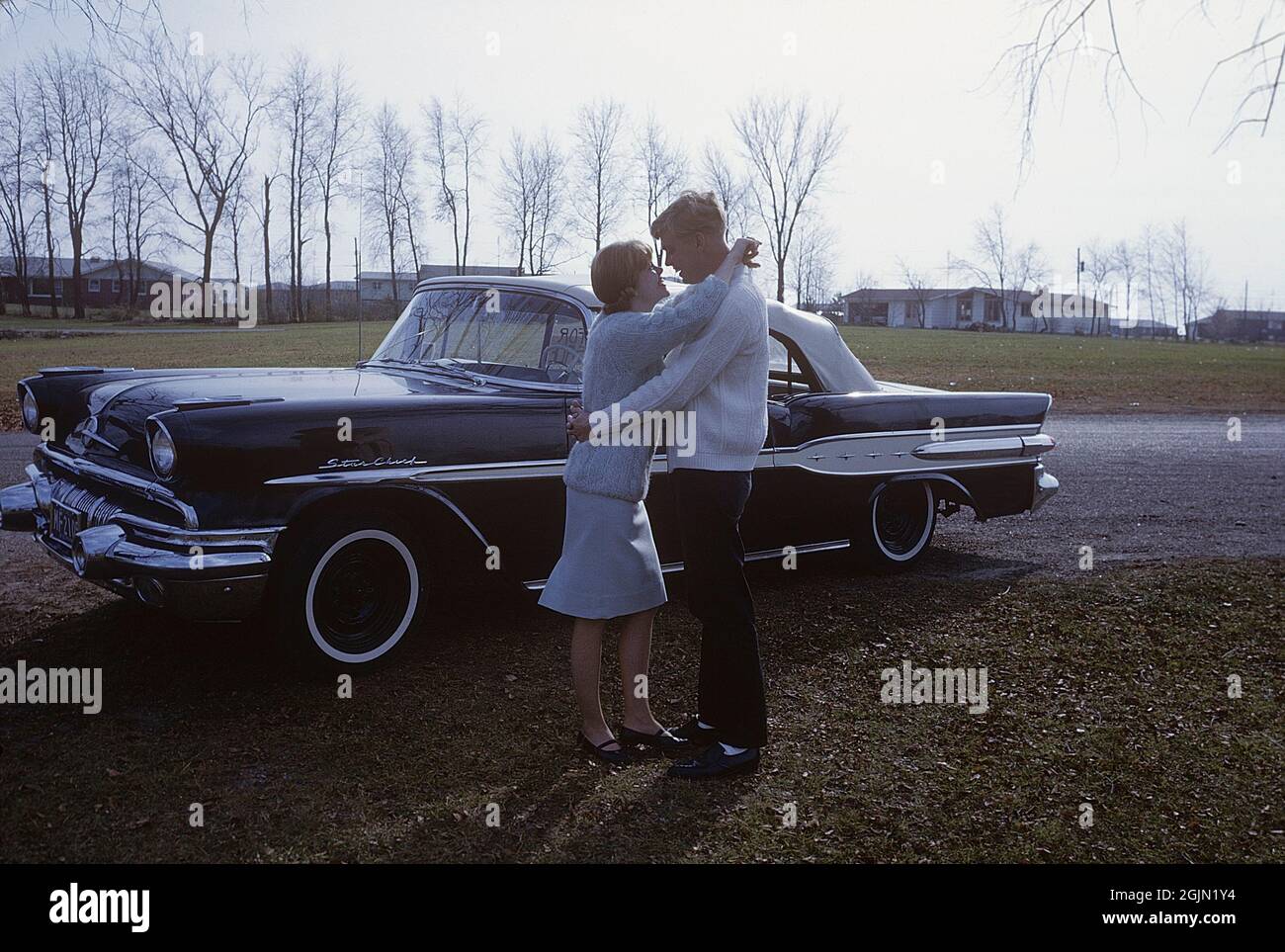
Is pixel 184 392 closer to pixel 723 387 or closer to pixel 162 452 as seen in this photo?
pixel 162 452

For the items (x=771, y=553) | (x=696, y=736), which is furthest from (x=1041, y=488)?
(x=696, y=736)

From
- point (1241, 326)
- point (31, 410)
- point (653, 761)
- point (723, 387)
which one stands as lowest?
point (653, 761)

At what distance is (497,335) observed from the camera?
205 inches

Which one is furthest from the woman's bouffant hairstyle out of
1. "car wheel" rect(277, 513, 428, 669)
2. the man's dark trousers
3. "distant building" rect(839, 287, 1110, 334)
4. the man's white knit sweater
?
"distant building" rect(839, 287, 1110, 334)

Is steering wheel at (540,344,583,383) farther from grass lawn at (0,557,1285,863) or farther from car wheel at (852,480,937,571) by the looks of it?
car wheel at (852,480,937,571)

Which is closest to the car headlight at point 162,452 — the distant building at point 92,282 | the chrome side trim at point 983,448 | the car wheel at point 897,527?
the car wheel at point 897,527

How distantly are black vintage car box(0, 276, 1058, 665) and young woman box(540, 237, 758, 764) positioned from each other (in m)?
0.99

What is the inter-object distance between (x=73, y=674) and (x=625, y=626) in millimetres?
2251

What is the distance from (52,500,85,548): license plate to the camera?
4.39m

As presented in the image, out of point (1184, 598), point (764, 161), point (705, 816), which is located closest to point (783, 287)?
point (764, 161)

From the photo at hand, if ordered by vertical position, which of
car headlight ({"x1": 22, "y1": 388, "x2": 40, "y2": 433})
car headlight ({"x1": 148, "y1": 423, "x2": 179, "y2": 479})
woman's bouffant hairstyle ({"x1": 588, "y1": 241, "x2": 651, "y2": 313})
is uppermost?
woman's bouffant hairstyle ({"x1": 588, "y1": 241, "x2": 651, "y2": 313})

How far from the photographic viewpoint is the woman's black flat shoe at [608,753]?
3.69 meters

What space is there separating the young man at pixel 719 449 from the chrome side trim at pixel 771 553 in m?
1.25

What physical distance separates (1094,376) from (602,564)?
29147 mm
